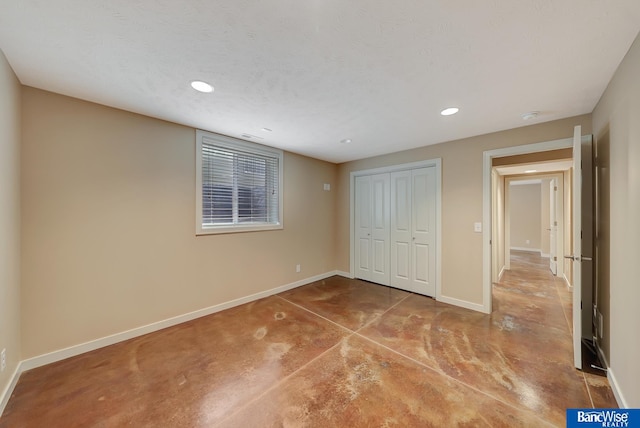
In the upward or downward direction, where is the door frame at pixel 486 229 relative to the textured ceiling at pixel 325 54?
downward

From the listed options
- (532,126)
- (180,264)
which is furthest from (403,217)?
(180,264)

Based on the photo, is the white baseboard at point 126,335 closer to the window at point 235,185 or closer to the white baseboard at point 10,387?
the white baseboard at point 10,387

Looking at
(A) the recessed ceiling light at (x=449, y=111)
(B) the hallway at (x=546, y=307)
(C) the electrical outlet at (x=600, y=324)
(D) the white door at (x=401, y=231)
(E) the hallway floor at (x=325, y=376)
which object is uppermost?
(A) the recessed ceiling light at (x=449, y=111)

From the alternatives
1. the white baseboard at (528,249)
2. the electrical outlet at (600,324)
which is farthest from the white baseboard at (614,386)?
the white baseboard at (528,249)

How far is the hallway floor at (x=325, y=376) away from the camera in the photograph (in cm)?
150

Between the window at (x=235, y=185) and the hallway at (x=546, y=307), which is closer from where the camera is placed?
the hallway at (x=546, y=307)

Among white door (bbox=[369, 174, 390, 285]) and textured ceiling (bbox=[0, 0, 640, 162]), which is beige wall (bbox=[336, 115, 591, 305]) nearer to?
textured ceiling (bbox=[0, 0, 640, 162])

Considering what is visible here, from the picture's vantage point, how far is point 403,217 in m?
3.88

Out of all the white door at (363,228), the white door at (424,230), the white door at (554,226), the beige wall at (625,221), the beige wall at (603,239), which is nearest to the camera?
the beige wall at (625,221)

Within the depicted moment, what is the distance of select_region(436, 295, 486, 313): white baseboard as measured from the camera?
3.07 m

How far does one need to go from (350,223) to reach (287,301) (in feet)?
6.41

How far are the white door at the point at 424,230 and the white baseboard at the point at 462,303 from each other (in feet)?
0.51

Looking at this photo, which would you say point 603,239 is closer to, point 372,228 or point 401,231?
point 401,231

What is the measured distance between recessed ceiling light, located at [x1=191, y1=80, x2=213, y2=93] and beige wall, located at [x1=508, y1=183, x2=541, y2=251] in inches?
365
